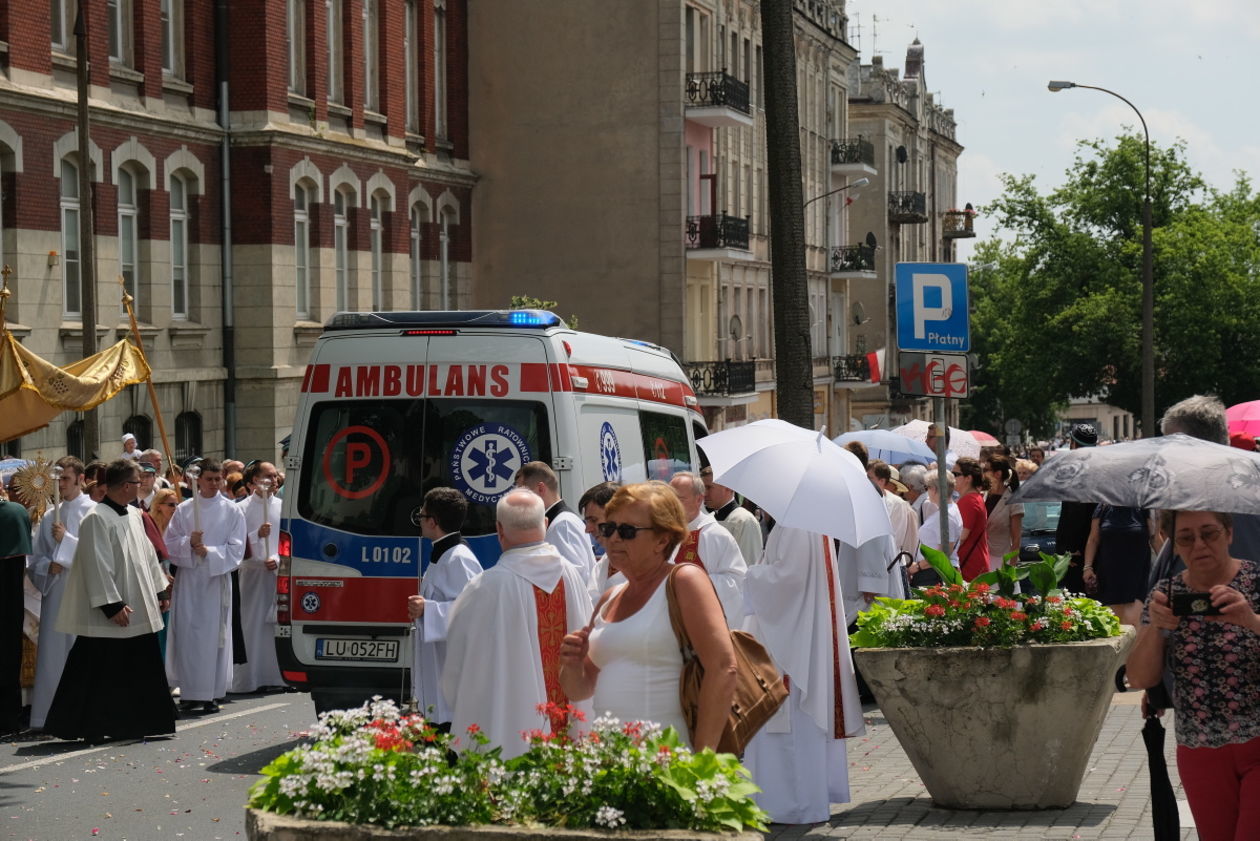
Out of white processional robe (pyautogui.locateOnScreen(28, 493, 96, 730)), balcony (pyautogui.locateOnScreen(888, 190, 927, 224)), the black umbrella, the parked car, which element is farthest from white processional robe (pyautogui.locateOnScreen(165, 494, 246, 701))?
balcony (pyautogui.locateOnScreen(888, 190, 927, 224))

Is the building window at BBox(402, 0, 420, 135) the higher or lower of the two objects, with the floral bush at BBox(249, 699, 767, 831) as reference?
higher

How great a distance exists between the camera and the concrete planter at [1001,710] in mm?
9867

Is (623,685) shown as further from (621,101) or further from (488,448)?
(621,101)

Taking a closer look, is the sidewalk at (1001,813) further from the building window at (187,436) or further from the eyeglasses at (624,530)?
the building window at (187,436)

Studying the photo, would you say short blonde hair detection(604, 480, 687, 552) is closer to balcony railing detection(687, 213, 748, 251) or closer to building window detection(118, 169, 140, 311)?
building window detection(118, 169, 140, 311)

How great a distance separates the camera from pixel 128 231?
31484mm

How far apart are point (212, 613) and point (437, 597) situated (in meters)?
6.04

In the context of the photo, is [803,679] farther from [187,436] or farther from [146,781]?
[187,436]

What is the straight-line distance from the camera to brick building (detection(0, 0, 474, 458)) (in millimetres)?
28547

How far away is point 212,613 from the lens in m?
16.5

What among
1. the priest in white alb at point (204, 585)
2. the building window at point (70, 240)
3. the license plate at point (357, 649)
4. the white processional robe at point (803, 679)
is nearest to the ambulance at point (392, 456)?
the license plate at point (357, 649)

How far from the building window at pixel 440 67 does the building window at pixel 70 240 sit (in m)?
14.8

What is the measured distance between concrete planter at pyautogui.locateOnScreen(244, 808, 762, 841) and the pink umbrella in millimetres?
12070

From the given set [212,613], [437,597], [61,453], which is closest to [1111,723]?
[437,597]
